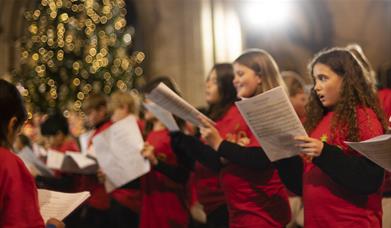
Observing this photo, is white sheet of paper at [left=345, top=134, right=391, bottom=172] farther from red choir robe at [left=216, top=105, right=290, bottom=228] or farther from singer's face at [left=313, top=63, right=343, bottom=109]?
red choir robe at [left=216, top=105, right=290, bottom=228]

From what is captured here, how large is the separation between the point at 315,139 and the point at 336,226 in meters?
0.39

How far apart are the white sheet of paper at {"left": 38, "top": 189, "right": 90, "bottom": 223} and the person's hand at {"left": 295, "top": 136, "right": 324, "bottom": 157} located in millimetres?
926

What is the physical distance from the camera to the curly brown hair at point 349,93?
9.68 feet

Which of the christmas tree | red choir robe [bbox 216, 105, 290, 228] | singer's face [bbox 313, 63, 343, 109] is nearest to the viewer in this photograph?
singer's face [bbox 313, 63, 343, 109]

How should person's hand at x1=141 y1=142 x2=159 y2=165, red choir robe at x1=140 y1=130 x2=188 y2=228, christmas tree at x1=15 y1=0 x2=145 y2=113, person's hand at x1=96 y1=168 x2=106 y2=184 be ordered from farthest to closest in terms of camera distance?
christmas tree at x1=15 y1=0 x2=145 y2=113, person's hand at x1=96 y1=168 x2=106 y2=184, red choir robe at x1=140 y1=130 x2=188 y2=228, person's hand at x1=141 y1=142 x2=159 y2=165

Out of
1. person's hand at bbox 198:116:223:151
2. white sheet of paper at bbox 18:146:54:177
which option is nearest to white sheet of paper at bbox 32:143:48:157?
white sheet of paper at bbox 18:146:54:177

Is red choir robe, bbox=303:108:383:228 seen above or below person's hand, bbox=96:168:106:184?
above

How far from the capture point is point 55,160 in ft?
16.5

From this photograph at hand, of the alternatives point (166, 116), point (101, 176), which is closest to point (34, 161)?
point (101, 176)

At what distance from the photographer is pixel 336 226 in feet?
9.53

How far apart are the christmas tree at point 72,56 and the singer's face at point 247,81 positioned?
552 cm

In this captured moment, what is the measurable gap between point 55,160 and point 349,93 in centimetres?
267

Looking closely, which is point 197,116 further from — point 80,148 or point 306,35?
point 306,35

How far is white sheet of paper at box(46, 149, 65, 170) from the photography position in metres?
4.99
